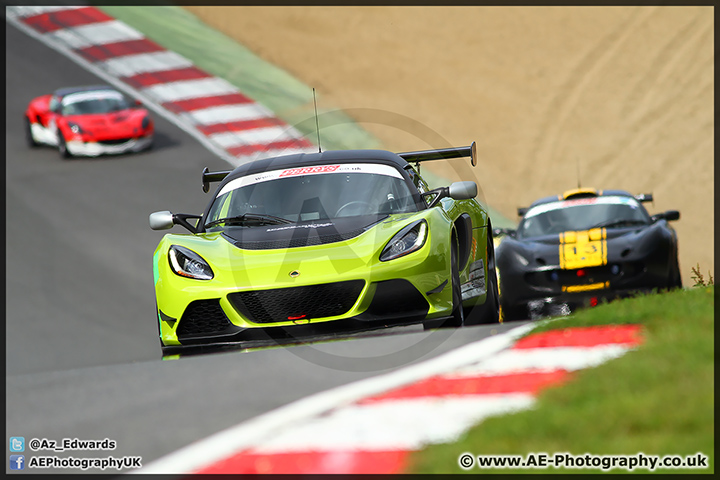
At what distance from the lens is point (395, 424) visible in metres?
3.63

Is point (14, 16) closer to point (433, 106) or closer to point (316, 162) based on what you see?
point (433, 106)

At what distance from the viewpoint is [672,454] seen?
3.04 m

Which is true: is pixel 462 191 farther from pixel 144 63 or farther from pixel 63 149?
pixel 144 63

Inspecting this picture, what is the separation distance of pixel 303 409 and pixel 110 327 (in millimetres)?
7745

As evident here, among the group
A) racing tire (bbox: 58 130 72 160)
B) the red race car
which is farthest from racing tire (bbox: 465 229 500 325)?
racing tire (bbox: 58 130 72 160)

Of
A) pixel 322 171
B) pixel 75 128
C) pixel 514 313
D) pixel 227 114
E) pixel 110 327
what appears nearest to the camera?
pixel 322 171

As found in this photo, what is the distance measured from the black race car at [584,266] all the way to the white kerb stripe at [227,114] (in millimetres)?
10234

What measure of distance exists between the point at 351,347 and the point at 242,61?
56.9 feet

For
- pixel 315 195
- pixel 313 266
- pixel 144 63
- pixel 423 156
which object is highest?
pixel 144 63

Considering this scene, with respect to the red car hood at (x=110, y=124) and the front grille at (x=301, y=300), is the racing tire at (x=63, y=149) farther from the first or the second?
the front grille at (x=301, y=300)

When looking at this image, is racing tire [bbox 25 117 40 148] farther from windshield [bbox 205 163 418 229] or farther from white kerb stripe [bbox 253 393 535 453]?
white kerb stripe [bbox 253 393 535 453]

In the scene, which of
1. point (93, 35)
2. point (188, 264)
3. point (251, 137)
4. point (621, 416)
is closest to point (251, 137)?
point (251, 137)

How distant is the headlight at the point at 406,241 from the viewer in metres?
5.91

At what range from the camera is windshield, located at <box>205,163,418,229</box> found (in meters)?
6.65
